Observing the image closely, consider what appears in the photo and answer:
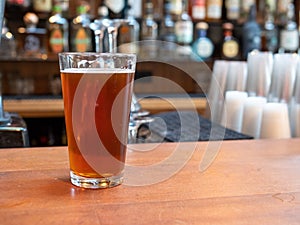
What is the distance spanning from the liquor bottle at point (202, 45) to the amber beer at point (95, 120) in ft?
8.41

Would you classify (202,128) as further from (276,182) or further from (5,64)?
(5,64)

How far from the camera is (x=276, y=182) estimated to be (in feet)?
1.87

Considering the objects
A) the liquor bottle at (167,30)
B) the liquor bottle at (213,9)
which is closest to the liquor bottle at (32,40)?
the liquor bottle at (167,30)

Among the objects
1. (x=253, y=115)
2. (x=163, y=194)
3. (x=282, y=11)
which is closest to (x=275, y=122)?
(x=253, y=115)

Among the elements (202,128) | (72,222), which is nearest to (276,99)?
(202,128)

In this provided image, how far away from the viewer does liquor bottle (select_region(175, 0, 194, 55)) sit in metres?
2.96

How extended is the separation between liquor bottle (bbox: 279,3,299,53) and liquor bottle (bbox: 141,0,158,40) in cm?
94

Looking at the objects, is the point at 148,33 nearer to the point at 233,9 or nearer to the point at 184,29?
the point at 184,29

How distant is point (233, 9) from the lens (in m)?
3.05

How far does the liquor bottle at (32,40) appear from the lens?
2752 mm

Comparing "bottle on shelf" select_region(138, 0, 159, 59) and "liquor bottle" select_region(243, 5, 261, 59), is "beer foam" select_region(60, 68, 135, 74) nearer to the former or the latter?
"bottle on shelf" select_region(138, 0, 159, 59)

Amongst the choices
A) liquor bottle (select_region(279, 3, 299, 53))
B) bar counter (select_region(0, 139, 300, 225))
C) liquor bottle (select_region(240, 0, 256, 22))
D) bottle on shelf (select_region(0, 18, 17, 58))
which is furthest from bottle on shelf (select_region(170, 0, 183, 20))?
bar counter (select_region(0, 139, 300, 225))

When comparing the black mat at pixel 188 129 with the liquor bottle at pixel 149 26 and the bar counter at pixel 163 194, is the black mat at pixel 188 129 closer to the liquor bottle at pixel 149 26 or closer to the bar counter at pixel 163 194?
the bar counter at pixel 163 194

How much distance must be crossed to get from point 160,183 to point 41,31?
7.94ft
